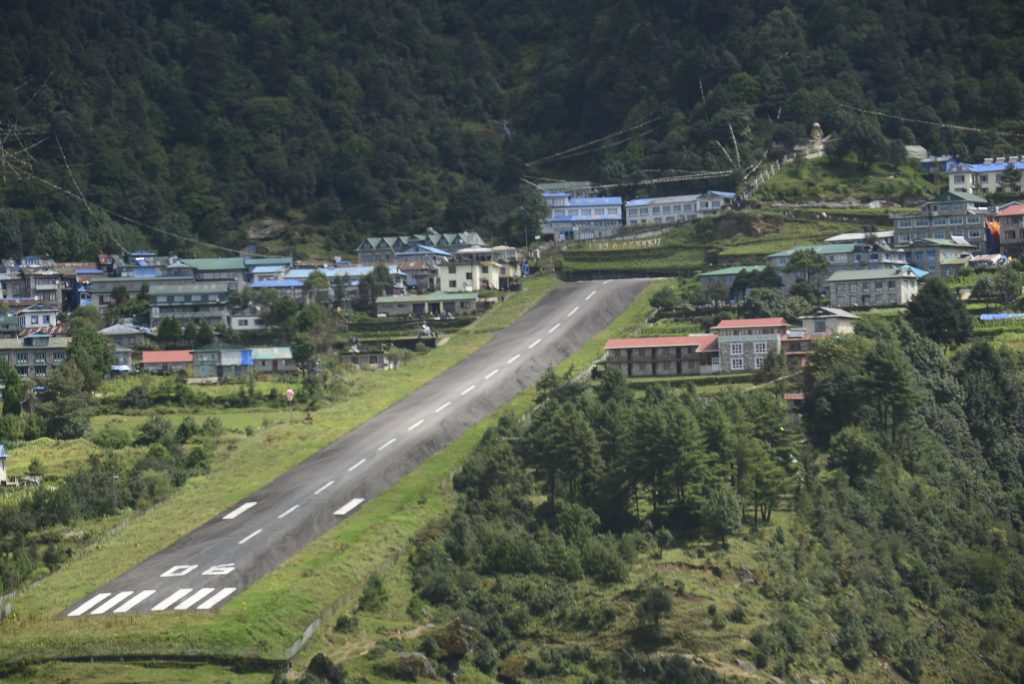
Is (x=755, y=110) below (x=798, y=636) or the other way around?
the other way around

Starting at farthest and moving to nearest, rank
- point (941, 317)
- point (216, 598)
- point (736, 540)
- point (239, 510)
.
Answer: point (941, 317) → point (239, 510) → point (736, 540) → point (216, 598)

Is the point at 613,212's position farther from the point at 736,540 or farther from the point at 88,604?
the point at 88,604

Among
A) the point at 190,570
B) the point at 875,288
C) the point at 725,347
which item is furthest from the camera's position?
the point at 875,288

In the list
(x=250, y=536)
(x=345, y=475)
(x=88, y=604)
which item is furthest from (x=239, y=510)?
(x=88, y=604)

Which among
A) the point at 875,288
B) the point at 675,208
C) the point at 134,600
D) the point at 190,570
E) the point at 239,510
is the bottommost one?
the point at 134,600

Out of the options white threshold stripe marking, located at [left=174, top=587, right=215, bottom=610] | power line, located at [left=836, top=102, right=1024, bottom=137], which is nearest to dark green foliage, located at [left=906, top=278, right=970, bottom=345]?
white threshold stripe marking, located at [left=174, top=587, right=215, bottom=610]

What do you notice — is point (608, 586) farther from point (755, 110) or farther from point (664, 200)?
point (755, 110)

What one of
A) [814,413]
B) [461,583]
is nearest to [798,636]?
[461,583]
